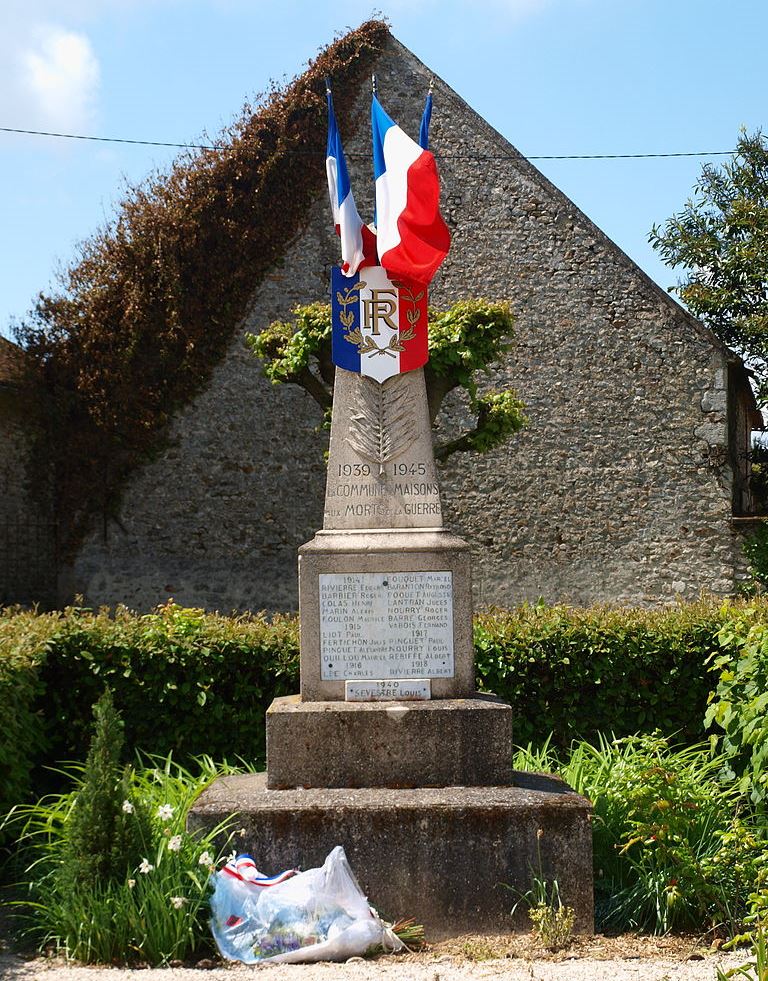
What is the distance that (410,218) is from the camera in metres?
5.23

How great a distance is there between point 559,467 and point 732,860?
10421mm

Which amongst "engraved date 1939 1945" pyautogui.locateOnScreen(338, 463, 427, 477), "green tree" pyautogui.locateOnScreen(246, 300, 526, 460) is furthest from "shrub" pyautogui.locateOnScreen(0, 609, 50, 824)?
"green tree" pyautogui.locateOnScreen(246, 300, 526, 460)

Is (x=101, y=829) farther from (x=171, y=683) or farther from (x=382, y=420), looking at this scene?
(x=382, y=420)

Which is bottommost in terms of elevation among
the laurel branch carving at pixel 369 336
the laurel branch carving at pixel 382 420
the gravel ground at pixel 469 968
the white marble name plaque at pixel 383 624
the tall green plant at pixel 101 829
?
the gravel ground at pixel 469 968

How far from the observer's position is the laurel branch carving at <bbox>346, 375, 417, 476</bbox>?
5.28m

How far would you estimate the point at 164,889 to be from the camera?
14.1 ft

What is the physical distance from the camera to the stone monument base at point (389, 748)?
4.88m

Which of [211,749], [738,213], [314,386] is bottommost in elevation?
[211,749]

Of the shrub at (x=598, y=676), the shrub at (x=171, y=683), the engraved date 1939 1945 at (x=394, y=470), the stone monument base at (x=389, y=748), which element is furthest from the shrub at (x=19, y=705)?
the shrub at (x=598, y=676)

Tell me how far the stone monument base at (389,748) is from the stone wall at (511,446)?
32.3 ft

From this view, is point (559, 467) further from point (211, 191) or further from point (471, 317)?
point (211, 191)

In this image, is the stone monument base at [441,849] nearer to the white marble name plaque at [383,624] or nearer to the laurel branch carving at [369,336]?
the white marble name plaque at [383,624]

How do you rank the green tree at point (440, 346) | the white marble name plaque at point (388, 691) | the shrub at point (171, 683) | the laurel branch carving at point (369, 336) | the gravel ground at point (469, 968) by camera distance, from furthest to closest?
the green tree at point (440, 346)
the shrub at point (171, 683)
the laurel branch carving at point (369, 336)
the white marble name plaque at point (388, 691)
the gravel ground at point (469, 968)

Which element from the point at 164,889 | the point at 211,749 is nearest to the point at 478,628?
the point at 211,749
